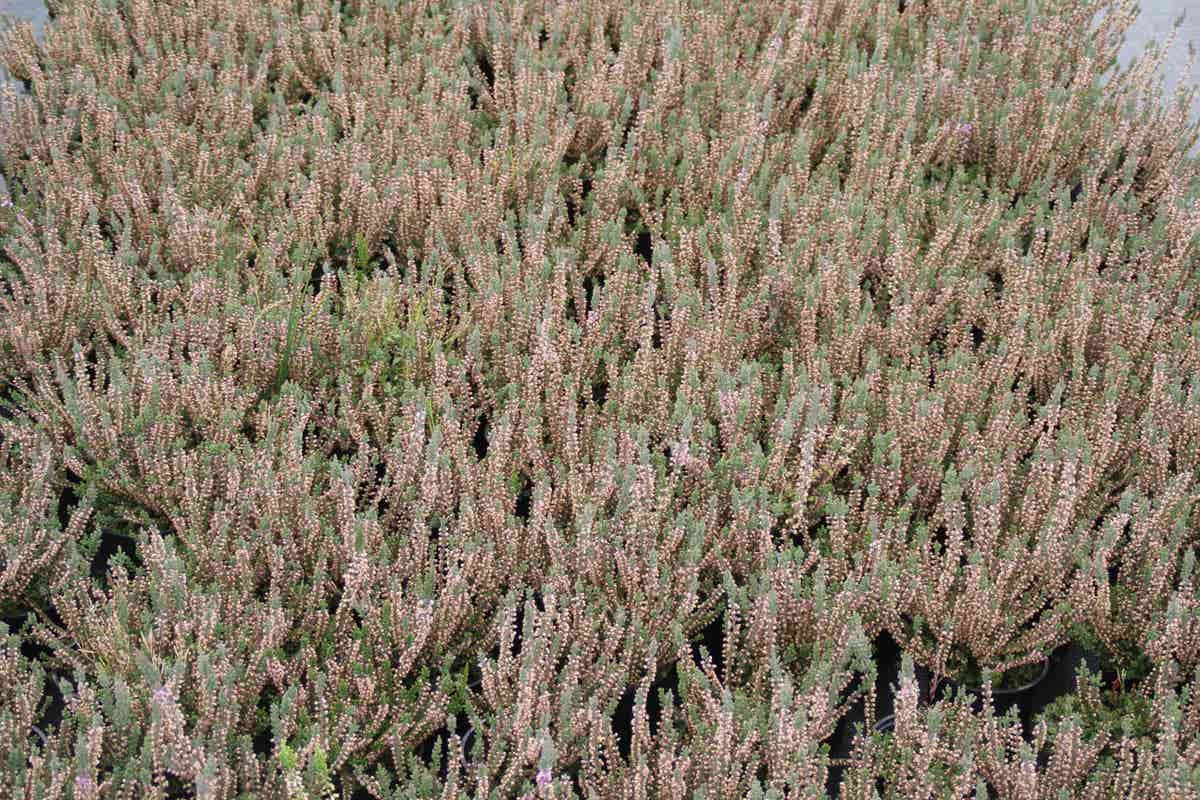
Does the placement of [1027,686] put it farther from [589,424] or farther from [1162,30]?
[1162,30]

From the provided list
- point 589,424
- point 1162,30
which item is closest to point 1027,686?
point 589,424

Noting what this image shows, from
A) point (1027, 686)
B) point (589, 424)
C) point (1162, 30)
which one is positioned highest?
point (1162, 30)

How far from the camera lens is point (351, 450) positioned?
2.50 m

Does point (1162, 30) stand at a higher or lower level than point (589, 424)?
higher

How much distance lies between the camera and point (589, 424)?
2.44 m

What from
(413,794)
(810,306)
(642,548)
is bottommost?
(413,794)

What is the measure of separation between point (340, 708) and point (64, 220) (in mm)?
1711

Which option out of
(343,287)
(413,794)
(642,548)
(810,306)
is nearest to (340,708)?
(413,794)

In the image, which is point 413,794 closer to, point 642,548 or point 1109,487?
point 642,548

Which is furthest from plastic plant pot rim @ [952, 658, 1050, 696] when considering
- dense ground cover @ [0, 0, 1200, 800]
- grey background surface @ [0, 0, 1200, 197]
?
grey background surface @ [0, 0, 1200, 197]

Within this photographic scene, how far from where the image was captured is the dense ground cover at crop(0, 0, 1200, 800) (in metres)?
1.87

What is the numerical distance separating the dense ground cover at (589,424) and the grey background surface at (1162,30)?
3.92ft

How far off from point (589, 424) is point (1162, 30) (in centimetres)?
452

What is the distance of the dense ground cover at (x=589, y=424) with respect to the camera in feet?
6.14
